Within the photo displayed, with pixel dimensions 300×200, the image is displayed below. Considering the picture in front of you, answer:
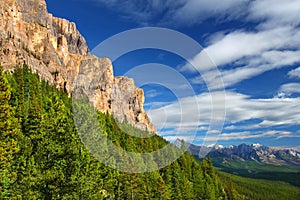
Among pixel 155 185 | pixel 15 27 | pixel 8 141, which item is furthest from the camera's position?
pixel 15 27

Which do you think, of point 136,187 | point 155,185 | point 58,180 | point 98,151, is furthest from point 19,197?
point 155,185

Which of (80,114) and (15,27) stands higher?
(15,27)

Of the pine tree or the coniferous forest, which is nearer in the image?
the pine tree

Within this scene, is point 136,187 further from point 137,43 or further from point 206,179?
point 206,179

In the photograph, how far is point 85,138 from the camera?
36.7 meters

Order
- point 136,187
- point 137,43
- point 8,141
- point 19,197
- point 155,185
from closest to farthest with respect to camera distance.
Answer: point 8,141, point 19,197, point 137,43, point 136,187, point 155,185

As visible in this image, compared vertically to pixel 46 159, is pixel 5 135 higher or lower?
higher

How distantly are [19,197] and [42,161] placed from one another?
6332 mm

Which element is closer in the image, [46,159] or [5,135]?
[5,135]

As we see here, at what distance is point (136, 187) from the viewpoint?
52.2 meters

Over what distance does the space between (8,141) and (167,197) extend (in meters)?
44.1

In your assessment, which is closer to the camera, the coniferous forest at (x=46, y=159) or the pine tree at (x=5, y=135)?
the pine tree at (x=5, y=135)

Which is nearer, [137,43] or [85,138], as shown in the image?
[85,138]

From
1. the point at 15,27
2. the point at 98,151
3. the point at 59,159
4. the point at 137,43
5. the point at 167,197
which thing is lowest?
the point at 167,197
